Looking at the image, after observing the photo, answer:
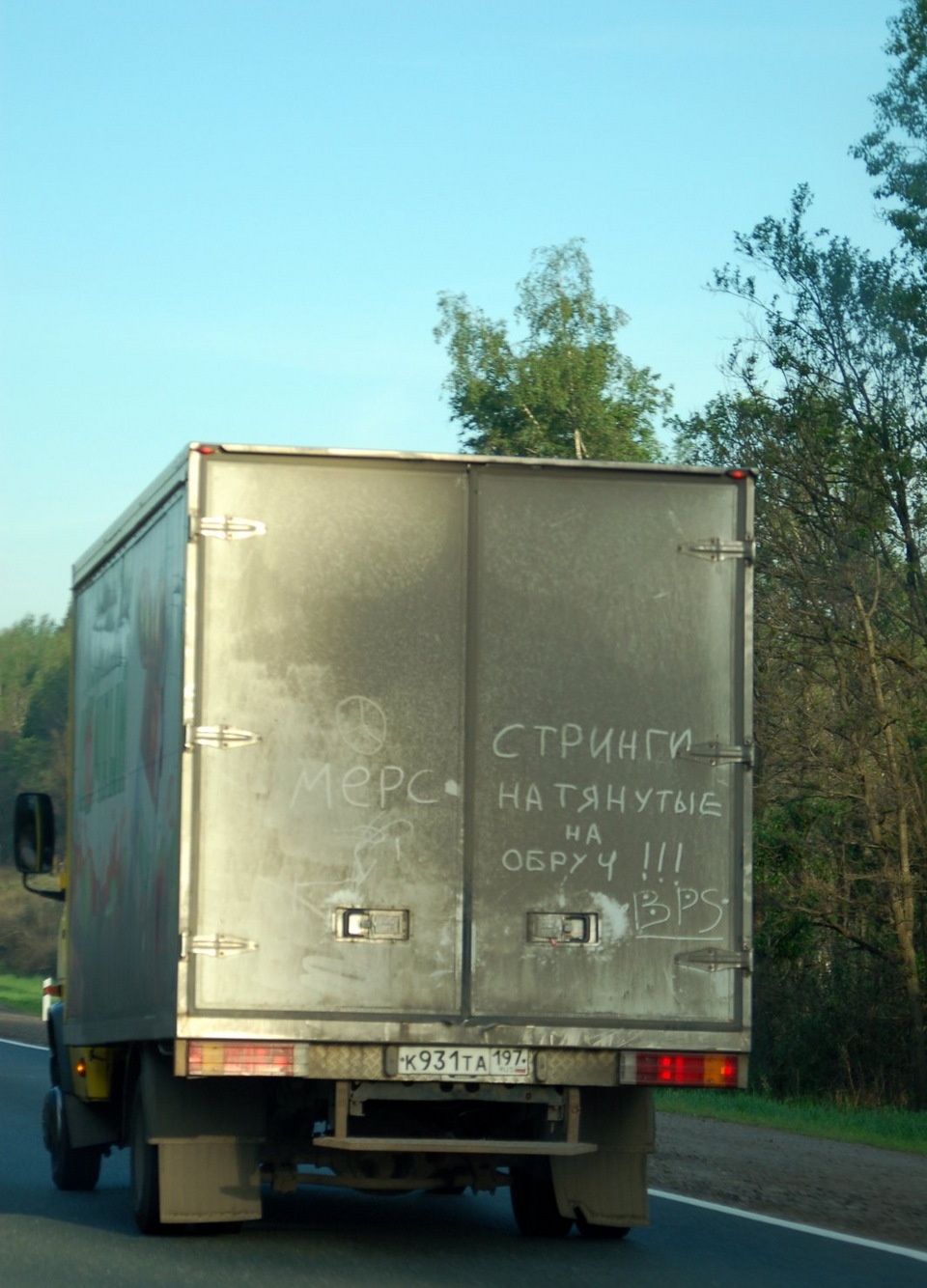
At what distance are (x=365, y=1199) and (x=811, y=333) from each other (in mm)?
17036

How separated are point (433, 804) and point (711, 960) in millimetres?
1340

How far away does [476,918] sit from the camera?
8.50m

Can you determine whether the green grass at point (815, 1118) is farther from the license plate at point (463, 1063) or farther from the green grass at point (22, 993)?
the green grass at point (22, 993)

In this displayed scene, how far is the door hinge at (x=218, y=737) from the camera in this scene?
8.39 m

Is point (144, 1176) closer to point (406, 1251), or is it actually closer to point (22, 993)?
point (406, 1251)

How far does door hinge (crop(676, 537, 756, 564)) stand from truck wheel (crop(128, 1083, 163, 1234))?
3.52 meters

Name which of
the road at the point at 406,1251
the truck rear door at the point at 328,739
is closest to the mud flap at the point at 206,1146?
the road at the point at 406,1251

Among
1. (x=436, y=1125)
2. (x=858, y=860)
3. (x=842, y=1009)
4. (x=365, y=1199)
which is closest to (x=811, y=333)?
(x=858, y=860)

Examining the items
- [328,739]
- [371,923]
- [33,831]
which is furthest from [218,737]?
[33,831]

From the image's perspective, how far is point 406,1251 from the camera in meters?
9.21

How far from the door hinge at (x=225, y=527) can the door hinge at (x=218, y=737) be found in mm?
797

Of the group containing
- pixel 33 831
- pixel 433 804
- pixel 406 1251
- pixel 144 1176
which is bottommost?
pixel 406 1251

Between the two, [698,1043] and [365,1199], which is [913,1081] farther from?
[698,1043]

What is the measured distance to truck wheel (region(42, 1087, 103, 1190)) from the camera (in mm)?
11547
